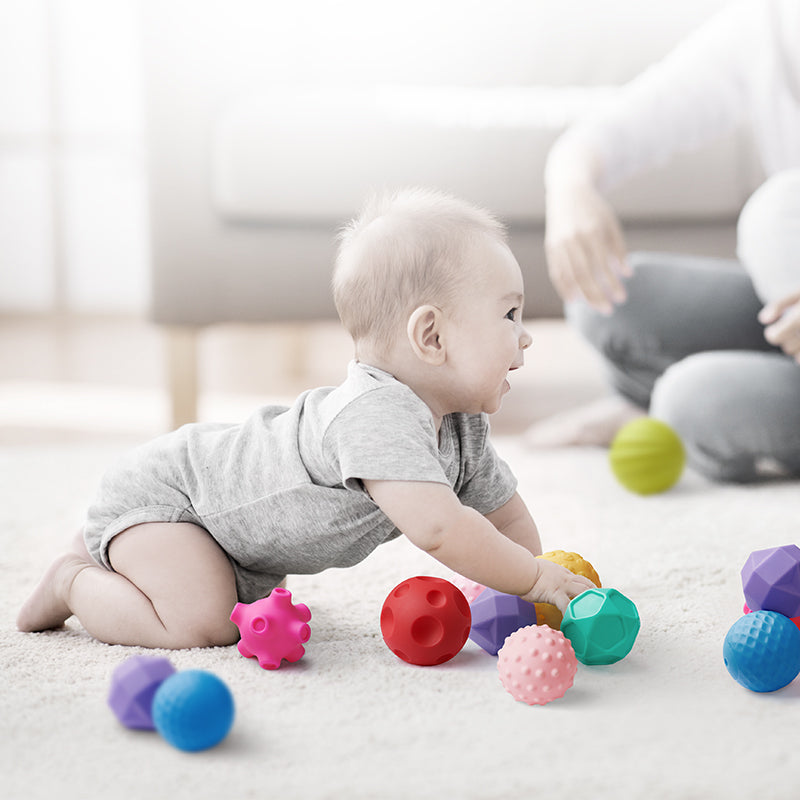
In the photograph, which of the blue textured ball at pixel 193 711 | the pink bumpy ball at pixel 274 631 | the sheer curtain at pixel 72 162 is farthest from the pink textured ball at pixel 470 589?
the sheer curtain at pixel 72 162

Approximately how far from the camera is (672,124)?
1.38 meters

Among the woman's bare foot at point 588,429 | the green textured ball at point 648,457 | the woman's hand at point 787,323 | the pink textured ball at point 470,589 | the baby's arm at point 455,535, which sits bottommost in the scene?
the woman's bare foot at point 588,429

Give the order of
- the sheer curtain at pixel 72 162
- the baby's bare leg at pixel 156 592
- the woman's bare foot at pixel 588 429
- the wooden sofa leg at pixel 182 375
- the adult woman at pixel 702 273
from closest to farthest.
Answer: the baby's bare leg at pixel 156 592
the adult woman at pixel 702 273
the woman's bare foot at pixel 588 429
the wooden sofa leg at pixel 182 375
the sheer curtain at pixel 72 162

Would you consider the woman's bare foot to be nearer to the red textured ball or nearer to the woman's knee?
the woman's knee

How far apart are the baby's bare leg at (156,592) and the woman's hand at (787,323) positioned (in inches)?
27.7

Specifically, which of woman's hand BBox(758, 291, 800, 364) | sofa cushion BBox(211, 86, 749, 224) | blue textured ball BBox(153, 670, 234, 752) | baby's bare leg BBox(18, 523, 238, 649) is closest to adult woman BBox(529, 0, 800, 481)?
woman's hand BBox(758, 291, 800, 364)

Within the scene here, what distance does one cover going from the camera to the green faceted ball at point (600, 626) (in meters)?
0.70

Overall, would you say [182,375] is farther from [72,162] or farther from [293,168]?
[72,162]

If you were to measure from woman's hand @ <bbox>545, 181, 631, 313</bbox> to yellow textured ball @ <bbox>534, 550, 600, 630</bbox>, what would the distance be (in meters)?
0.52

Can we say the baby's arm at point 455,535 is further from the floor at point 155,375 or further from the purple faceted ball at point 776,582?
the floor at point 155,375

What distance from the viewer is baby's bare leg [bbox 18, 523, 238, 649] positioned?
771 mm

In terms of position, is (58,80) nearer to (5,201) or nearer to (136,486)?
(5,201)

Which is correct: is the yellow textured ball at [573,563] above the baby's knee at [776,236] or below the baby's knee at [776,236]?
below

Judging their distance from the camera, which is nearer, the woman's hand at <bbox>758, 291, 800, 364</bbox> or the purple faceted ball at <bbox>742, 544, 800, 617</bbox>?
the purple faceted ball at <bbox>742, 544, 800, 617</bbox>
